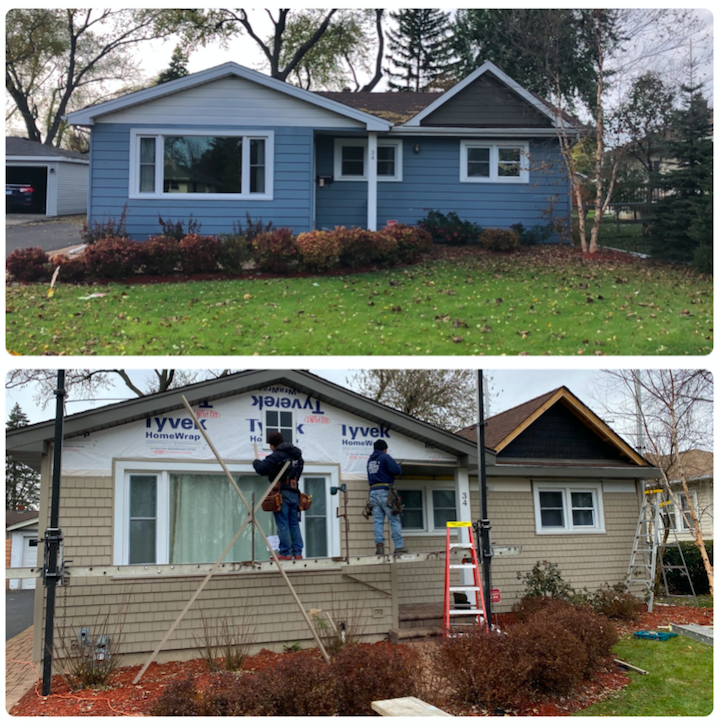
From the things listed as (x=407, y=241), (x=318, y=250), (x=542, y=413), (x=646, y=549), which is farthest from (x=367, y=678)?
(x=407, y=241)

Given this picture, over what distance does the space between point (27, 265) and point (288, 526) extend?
22.0 feet

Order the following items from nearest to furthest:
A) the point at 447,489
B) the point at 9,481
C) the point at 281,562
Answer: the point at 281,562
the point at 447,489
the point at 9,481

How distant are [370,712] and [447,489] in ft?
18.3

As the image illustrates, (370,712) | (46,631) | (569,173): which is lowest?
(370,712)

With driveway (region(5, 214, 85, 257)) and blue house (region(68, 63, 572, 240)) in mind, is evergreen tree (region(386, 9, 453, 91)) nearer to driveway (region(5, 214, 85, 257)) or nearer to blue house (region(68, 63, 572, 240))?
blue house (region(68, 63, 572, 240))

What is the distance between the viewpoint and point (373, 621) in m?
11.0

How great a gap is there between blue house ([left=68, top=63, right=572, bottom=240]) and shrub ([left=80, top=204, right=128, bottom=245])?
5.2 inches

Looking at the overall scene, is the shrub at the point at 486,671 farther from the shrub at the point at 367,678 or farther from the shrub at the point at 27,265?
the shrub at the point at 27,265

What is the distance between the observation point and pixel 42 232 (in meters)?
13.9

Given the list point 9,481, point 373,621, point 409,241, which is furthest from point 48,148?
point 9,481

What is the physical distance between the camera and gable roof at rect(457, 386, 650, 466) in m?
13.6

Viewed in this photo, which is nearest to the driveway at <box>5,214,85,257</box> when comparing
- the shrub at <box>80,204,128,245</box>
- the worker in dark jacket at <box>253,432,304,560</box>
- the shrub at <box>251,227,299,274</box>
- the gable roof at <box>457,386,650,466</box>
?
the shrub at <box>80,204,128,245</box>

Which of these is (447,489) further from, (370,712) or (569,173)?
(569,173)

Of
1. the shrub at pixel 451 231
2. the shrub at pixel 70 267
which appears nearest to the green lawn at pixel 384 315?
the shrub at pixel 70 267
